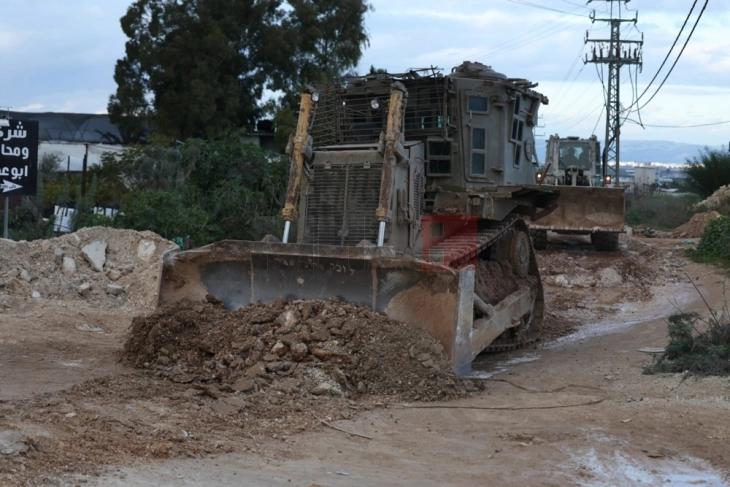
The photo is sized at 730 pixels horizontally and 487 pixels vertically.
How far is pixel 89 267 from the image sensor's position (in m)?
13.8

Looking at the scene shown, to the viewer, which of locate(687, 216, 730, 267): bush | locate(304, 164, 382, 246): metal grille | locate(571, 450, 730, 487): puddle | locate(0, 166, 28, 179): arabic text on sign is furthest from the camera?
locate(687, 216, 730, 267): bush

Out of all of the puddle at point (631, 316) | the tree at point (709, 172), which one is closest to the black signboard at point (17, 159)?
the puddle at point (631, 316)

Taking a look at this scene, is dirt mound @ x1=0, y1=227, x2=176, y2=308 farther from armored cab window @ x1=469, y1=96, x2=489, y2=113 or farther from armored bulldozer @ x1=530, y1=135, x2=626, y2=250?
armored bulldozer @ x1=530, y1=135, x2=626, y2=250

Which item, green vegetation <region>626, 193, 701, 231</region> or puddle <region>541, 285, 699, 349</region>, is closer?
puddle <region>541, 285, 699, 349</region>

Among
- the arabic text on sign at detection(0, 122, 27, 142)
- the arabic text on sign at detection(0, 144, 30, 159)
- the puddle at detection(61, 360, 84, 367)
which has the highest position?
the arabic text on sign at detection(0, 122, 27, 142)

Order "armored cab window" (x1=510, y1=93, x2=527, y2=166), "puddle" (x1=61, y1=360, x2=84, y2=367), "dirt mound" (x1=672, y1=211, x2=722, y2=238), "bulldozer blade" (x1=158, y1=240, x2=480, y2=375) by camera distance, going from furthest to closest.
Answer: "dirt mound" (x1=672, y1=211, x2=722, y2=238), "armored cab window" (x1=510, y1=93, x2=527, y2=166), "puddle" (x1=61, y1=360, x2=84, y2=367), "bulldozer blade" (x1=158, y1=240, x2=480, y2=375)

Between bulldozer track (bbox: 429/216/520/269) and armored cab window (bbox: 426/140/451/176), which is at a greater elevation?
armored cab window (bbox: 426/140/451/176)

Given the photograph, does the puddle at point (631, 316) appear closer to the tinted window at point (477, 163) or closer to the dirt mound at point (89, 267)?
the tinted window at point (477, 163)

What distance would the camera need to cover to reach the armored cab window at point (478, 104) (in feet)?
37.8

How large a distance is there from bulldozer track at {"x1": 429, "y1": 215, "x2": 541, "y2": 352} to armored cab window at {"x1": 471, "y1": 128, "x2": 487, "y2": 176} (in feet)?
2.26

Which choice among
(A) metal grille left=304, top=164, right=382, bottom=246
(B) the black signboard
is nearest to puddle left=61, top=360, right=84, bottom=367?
(A) metal grille left=304, top=164, right=382, bottom=246

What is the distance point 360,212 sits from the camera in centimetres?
1022

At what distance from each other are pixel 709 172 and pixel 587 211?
21025mm

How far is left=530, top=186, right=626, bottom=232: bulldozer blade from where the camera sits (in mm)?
21531
